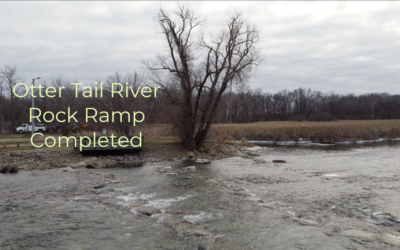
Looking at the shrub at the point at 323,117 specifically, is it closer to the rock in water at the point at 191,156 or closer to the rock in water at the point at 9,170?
the rock in water at the point at 191,156

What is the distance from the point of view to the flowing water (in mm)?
9055

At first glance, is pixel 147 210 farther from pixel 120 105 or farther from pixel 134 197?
pixel 120 105

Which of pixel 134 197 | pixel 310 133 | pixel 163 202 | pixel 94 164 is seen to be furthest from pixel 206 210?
pixel 310 133

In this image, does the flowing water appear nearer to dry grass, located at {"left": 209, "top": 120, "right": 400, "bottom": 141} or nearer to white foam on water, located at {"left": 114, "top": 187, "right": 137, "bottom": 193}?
white foam on water, located at {"left": 114, "top": 187, "right": 137, "bottom": 193}

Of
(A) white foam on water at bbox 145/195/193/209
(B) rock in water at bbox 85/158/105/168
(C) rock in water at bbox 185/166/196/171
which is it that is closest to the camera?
(A) white foam on water at bbox 145/195/193/209

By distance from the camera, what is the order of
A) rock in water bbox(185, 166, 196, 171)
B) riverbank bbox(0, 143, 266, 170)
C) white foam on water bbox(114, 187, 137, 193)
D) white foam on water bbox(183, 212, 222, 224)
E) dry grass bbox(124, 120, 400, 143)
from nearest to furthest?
white foam on water bbox(183, 212, 222, 224), white foam on water bbox(114, 187, 137, 193), rock in water bbox(185, 166, 196, 171), riverbank bbox(0, 143, 266, 170), dry grass bbox(124, 120, 400, 143)

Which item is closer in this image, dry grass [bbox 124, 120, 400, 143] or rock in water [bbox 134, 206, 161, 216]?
rock in water [bbox 134, 206, 161, 216]

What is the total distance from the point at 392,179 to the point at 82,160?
65.9ft

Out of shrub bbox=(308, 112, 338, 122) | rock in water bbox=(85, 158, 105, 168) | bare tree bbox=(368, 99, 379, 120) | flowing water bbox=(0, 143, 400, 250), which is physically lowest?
flowing water bbox=(0, 143, 400, 250)

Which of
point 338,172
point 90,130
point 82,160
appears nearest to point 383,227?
point 338,172

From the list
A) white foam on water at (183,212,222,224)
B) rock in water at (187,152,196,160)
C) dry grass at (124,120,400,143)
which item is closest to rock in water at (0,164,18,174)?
rock in water at (187,152,196,160)

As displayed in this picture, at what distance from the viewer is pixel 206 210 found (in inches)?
472

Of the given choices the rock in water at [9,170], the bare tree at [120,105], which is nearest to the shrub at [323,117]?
the bare tree at [120,105]

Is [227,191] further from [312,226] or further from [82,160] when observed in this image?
[82,160]
